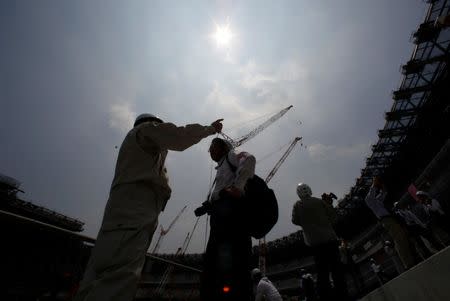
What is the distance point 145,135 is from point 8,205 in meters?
38.7

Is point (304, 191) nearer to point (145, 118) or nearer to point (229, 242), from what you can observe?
point (229, 242)

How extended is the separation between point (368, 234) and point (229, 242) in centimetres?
2737

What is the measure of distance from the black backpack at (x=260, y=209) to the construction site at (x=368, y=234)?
295mm

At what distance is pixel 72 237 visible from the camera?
2.21 meters

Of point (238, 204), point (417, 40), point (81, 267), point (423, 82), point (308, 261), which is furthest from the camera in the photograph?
point (308, 261)

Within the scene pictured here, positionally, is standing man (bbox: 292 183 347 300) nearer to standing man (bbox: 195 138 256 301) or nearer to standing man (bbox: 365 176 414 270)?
standing man (bbox: 365 176 414 270)

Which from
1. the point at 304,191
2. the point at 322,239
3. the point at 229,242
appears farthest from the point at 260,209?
the point at 304,191

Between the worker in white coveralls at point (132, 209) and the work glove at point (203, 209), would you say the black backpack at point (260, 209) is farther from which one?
the worker in white coveralls at point (132, 209)

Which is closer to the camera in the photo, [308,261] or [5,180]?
[308,261]

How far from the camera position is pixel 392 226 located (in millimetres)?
4355

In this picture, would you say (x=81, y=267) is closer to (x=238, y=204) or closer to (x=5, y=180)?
(x=238, y=204)

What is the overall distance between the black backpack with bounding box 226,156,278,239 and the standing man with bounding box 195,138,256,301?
2.3 inches

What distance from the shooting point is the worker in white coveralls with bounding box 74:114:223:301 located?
4.74 ft

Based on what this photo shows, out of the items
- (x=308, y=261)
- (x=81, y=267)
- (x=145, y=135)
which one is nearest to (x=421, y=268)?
(x=145, y=135)
